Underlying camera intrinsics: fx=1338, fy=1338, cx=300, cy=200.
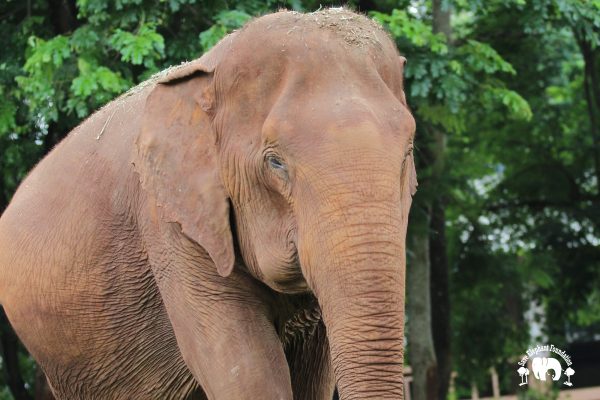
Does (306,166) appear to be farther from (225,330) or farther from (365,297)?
(225,330)

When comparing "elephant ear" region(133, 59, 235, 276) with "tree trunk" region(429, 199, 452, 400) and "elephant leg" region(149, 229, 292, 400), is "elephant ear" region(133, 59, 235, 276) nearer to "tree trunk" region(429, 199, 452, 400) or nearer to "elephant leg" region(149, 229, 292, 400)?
"elephant leg" region(149, 229, 292, 400)

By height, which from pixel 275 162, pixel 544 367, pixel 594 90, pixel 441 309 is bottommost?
pixel 544 367

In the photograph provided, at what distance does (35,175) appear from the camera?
7.73 metres

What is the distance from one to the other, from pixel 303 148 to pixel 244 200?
524mm

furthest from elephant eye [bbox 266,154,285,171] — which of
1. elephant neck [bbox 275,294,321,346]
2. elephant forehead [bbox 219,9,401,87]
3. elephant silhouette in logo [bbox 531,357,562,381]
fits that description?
elephant silhouette in logo [bbox 531,357,562,381]

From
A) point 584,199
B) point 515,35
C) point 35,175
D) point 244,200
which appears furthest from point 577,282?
point 244,200

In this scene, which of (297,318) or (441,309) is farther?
(441,309)

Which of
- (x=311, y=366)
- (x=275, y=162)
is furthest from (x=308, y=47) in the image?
(x=311, y=366)

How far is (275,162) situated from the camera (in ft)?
18.3

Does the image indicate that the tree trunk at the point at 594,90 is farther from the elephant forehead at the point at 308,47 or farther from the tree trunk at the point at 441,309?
the elephant forehead at the point at 308,47

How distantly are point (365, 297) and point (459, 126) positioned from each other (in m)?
8.85

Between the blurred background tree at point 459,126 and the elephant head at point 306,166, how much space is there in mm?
4632

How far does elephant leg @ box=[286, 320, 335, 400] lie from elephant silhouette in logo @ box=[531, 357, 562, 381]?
443 inches

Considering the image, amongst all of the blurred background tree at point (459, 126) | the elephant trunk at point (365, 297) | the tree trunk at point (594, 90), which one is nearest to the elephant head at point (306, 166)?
the elephant trunk at point (365, 297)
